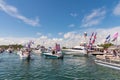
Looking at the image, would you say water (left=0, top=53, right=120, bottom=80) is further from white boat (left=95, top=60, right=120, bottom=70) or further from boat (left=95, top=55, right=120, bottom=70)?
boat (left=95, top=55, right=120, bottom=70)

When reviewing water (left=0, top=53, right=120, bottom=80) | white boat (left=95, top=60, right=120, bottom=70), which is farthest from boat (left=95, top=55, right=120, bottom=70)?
water (left=0, top=53, right=120, bottom=80)

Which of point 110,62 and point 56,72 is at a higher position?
point 110,62

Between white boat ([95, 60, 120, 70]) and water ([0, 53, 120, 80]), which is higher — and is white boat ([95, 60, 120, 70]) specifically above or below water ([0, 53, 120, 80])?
above

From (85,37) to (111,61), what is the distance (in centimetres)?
11455

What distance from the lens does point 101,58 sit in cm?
5338

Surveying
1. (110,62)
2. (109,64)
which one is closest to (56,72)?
(109,64)

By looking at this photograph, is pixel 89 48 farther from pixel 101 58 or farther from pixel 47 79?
pixel 47 79

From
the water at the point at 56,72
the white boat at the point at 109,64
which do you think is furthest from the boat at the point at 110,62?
the water at the point at 56,72

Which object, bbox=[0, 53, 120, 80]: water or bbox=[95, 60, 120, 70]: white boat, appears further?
bbox=[95, 60, 120, 70]: white boat

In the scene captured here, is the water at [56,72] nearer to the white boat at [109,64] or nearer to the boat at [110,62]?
the white boat at [109,64]

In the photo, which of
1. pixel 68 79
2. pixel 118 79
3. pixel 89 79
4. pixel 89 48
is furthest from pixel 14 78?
pixel 89 48

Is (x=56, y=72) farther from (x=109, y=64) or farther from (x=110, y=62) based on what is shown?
(x=110, y=62)

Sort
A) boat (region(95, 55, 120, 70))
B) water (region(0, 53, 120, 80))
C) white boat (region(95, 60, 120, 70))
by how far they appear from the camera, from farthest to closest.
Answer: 1. boat (region(95, 55, 120, 70))
2. white boat (region(95, 60, 120, 70))
3. water (region(0, 53, 120, 80))

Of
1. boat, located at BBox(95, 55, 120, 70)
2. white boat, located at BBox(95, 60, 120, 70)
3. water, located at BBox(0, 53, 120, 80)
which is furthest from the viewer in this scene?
boat, located at BBox(95, 55, 120, 70)
